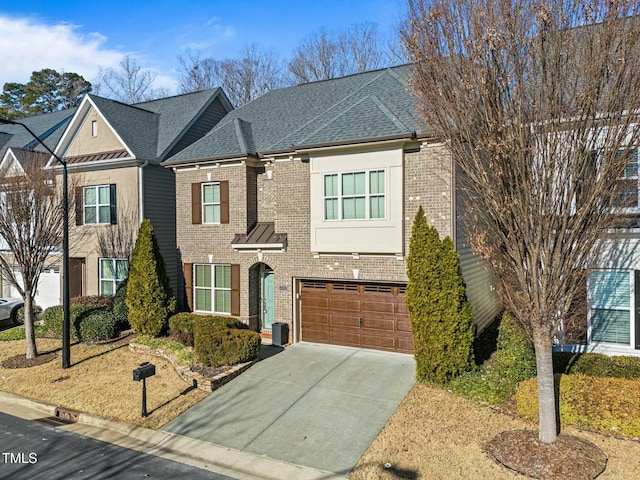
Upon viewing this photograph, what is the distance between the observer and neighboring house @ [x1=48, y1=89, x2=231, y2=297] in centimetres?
1825

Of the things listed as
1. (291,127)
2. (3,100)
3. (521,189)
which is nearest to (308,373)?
(521,189)

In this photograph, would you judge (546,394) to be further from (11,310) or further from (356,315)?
(11,310)

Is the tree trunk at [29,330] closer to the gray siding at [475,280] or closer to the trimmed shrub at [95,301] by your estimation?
the trimmed shrub at [95,301]

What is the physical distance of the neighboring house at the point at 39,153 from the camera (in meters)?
19.4

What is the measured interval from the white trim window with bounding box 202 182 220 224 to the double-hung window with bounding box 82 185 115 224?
4.33m

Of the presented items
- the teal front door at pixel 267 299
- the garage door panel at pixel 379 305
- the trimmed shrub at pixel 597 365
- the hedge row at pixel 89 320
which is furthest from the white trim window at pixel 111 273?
the trimmed shrub at pixel 597 365

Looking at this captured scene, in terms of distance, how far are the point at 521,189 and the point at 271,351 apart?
9448 mm

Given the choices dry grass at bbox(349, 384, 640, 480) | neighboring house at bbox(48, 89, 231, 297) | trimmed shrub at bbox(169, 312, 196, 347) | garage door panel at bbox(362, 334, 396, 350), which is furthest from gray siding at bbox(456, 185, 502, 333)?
neighboring house at bbox(48, 89, 231, 297)

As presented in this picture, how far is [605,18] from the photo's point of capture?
646 cm

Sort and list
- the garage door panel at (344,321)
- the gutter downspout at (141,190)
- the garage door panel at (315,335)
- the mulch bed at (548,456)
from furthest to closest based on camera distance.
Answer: the gutter downspout at (141,190) → the garage door panel at (315,335) → the garage door panel at (344,321) → the mulch bed at (548,456)

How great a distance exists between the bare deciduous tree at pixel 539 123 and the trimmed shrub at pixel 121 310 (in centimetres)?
1355

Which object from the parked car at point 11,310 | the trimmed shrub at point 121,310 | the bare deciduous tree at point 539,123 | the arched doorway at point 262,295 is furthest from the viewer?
the parked car at point 11,310

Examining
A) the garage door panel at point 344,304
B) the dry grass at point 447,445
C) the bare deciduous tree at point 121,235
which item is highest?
the bare deciduous tree at point 121,235

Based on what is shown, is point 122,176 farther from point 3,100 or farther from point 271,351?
point 3,100
